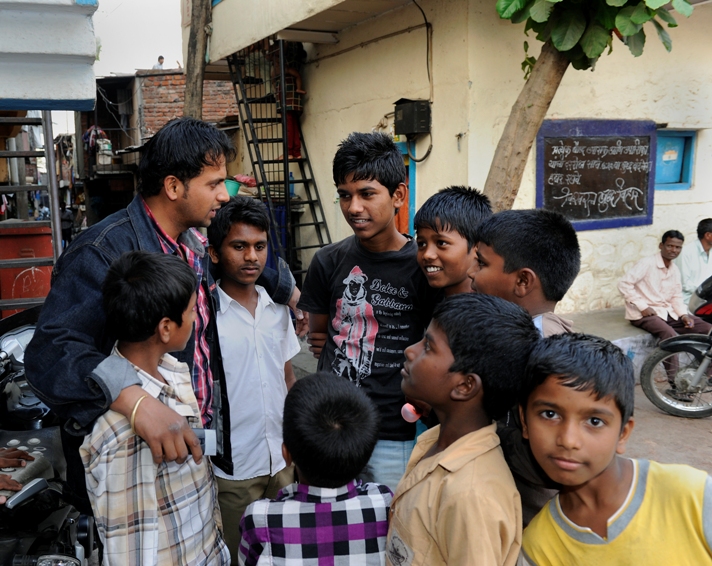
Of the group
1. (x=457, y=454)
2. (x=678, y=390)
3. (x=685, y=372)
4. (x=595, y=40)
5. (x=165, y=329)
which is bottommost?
(x=678, y=390)

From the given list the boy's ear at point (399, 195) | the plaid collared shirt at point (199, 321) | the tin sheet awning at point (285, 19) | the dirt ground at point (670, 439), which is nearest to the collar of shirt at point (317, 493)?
the plaid collared shirt at point (199, 321)

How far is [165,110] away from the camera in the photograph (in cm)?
1631

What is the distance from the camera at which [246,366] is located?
8.07 feet

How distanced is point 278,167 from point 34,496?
7.17 metres

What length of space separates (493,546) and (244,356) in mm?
1428

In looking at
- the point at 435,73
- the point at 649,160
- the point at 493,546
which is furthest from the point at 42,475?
the point at 649,160

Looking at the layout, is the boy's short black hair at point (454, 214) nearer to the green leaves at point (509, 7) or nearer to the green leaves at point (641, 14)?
the green leaves at point (509, 7)

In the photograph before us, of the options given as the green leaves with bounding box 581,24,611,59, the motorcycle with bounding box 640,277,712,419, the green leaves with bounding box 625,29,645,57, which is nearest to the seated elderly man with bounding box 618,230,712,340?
the motorcycle with bounding box 640,277,712,419

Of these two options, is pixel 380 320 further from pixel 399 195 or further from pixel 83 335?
pixel 83 335

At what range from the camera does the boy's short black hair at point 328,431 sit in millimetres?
1474

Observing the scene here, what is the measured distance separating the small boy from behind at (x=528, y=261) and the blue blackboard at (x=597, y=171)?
4228mm

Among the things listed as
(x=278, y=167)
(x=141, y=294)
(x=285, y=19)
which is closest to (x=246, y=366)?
(x=141, y=294)

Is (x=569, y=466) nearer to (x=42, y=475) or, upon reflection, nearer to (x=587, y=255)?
(x=42, y=475)

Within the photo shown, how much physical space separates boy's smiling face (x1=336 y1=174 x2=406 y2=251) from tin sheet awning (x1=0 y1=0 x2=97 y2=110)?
0.93 meters
